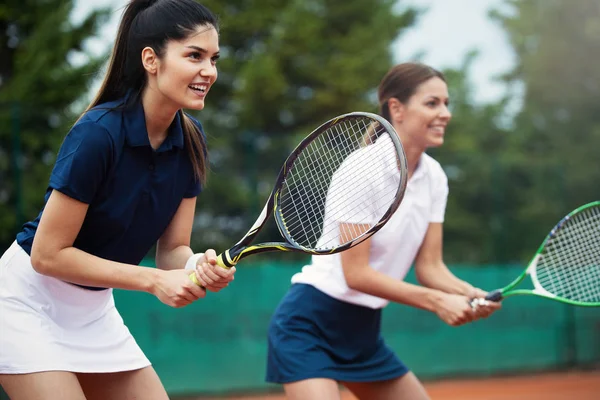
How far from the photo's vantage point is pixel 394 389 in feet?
10.8

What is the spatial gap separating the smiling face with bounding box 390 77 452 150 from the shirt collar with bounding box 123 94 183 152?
1.10 m

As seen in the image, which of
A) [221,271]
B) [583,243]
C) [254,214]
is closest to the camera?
[221,271]

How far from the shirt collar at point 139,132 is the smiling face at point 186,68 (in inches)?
3.5

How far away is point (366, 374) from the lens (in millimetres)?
3260

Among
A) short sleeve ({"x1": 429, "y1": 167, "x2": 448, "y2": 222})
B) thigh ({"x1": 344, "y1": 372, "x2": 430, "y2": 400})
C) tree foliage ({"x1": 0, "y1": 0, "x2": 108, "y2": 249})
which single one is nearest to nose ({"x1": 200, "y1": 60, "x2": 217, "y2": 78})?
short sleeve ({"x1": 429, "y1": 167, "x2": 448, "y2": 222})

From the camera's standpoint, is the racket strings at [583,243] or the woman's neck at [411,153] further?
the racket strings at [583,243]

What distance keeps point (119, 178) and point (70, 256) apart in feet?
0.80

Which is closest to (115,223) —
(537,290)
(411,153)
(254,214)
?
(411,153)

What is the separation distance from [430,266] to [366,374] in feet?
1.75

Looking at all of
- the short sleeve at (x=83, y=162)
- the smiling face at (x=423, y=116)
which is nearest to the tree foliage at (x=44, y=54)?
A: the smiling face at (x=423, y=116)

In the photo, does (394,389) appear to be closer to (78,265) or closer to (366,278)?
(366,278)

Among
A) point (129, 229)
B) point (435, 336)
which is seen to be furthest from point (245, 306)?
point (129, 229)

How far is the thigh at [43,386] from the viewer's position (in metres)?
2.28

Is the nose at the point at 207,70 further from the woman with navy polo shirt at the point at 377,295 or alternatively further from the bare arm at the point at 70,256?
the woman with navy polo shirt at the point at 377,295
